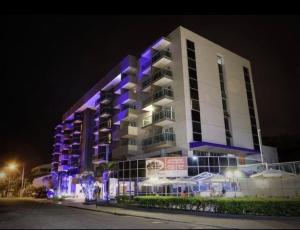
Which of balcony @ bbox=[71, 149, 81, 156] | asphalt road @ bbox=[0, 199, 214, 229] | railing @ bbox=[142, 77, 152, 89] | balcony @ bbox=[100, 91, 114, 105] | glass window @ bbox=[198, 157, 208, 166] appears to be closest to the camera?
asphalt road @ bbox=[0, 199, 214, 229]

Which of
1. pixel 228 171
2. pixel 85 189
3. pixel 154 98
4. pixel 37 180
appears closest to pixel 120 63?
pixel 154 98

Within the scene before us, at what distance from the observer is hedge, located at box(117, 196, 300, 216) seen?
18.2 meters

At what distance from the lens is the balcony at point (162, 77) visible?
41.7 m

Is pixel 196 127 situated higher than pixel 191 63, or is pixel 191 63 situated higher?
pixel 191 63

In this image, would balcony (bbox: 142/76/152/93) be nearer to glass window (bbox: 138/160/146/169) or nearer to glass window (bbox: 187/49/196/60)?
glass window (bbox: 187/49/196/60)

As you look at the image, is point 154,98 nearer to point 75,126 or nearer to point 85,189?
point 85,189

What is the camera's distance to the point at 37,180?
9775 centimetres

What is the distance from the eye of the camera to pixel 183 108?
129 ft

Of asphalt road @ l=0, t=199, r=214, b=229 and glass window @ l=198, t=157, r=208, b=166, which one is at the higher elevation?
glass window @ l=198, t=157, r=208, b=166

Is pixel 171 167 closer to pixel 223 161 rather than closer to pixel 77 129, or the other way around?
pixel 223 161

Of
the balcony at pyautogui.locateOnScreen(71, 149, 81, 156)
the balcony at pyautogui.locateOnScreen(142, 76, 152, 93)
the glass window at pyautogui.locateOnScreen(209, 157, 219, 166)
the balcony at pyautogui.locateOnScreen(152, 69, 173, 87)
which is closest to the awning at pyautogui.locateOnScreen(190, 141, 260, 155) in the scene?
the glass window at pyautogui.locateOnScreen(209, 157, 219, 166)

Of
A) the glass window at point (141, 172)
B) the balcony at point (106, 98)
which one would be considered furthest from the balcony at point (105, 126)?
the glass window at point (141, 172)

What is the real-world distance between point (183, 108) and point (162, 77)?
6149 mm

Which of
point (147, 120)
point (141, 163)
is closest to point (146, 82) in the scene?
point (147, 120)
